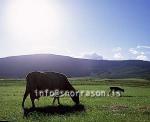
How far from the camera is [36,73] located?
29.2 meters

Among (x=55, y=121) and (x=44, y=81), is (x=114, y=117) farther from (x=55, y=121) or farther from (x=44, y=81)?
(x=44, y=81)

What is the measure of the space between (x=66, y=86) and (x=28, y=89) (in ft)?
19.5

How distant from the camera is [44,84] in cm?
3034

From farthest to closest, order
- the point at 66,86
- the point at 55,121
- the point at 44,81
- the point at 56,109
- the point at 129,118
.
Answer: the point at 66,86, the point at 44,81, the point at 56,109, the point at 129,118, the point at 55,121

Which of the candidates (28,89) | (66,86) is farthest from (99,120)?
(66,86)

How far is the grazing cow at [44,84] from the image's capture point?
2822 centimetres

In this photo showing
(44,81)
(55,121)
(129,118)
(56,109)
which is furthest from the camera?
(44,81)

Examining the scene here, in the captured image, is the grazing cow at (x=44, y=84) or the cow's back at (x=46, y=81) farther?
the cow's back at (x=46, y=81)

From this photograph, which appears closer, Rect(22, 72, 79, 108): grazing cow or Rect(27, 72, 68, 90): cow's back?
Rect(22, 72, 79, 108): grazing cow

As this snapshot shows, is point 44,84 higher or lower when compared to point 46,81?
lower

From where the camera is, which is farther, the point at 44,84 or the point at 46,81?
the point at 46,81

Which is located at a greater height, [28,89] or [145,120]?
[28,89]

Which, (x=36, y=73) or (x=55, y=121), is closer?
(x=55, y=121)

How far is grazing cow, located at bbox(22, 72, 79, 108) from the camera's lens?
2822cm
